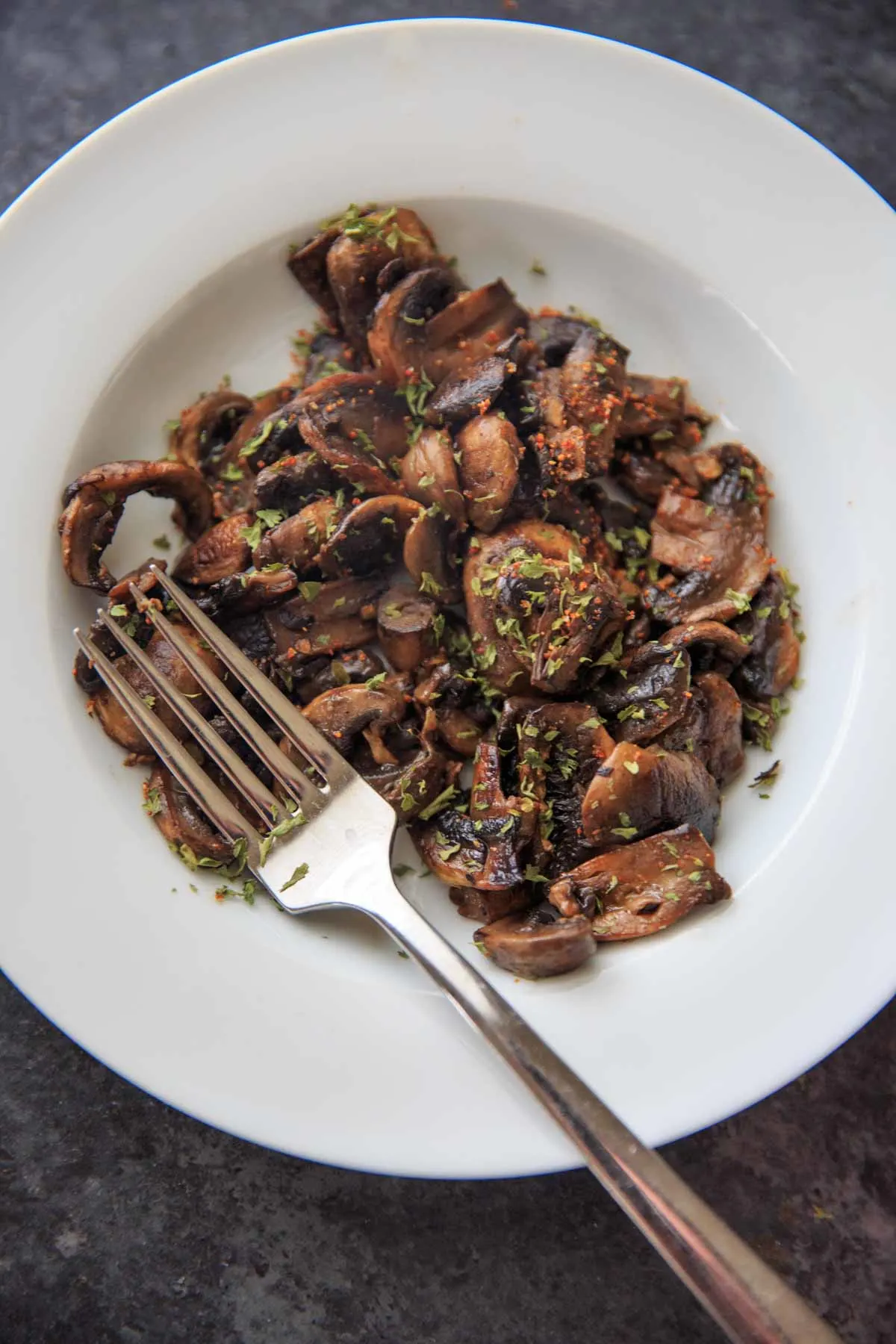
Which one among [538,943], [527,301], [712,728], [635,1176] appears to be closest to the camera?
[635,1176]

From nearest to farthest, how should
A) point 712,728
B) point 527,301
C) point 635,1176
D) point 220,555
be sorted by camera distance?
point 635,1176
point 712,728
point 220,555
point 527,301

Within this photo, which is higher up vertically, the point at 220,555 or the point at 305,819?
the point at 220,555

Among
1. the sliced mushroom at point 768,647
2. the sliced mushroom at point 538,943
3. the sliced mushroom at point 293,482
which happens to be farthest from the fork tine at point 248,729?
Result: the sliced mushroom at point 768,647

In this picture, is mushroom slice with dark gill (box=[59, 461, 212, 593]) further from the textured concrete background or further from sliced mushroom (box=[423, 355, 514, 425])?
the textured concrete background

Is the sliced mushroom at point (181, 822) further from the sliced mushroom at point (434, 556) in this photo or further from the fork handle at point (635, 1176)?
the sliced mushroom at point (434, 556)

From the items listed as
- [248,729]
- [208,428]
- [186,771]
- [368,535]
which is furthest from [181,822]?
[208,428]

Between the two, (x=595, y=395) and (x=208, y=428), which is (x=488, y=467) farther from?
(x=208, y=428)

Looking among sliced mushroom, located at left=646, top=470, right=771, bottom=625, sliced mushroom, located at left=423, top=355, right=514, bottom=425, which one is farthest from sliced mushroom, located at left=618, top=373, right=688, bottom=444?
sliced mushroom, located at left=423, top=355, right=514, bottom=425
